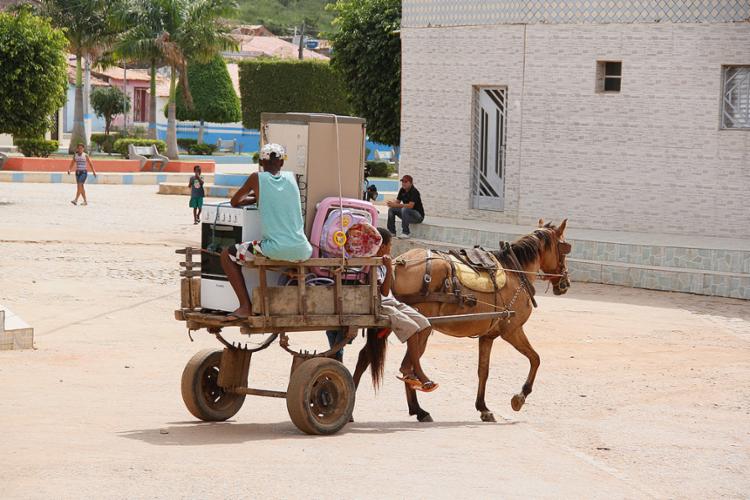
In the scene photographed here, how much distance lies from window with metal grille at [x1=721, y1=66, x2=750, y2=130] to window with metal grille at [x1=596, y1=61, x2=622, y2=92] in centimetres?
175

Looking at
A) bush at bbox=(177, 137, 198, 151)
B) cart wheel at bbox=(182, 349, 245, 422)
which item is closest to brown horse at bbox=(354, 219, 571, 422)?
cart wheel at bbox=(182, 349, 245, 422)

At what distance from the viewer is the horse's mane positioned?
10812 millimetres

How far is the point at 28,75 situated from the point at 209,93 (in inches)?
1227

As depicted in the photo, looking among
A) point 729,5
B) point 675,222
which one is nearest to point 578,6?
point 729,5

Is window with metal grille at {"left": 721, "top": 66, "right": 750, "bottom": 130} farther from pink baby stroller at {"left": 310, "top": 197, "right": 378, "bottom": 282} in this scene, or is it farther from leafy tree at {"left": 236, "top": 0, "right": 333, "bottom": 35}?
leafy tree at {"left": 236, "top": 0, "right": 333, "bottom": 35}

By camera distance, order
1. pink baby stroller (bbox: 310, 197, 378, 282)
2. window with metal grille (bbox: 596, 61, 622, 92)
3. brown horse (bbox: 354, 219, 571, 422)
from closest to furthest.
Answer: pink baby stroller (bbox: 310, 197, 378, 282), brown horse (bbox: 354, 219, 571, 422), window with metal grille (bbox: 596, 61, 622, 92)

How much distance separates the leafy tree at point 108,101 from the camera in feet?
206

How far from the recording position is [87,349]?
12.8 meters

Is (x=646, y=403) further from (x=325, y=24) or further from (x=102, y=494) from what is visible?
(x=325, y=24)

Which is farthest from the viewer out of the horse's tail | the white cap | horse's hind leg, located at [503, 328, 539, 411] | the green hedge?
the green hedge

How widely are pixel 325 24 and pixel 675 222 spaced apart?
8740 centimetres

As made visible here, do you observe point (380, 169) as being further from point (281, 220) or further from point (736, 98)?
point (281, 220)

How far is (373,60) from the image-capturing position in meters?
30.0

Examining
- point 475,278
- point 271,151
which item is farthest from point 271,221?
point 475,278
